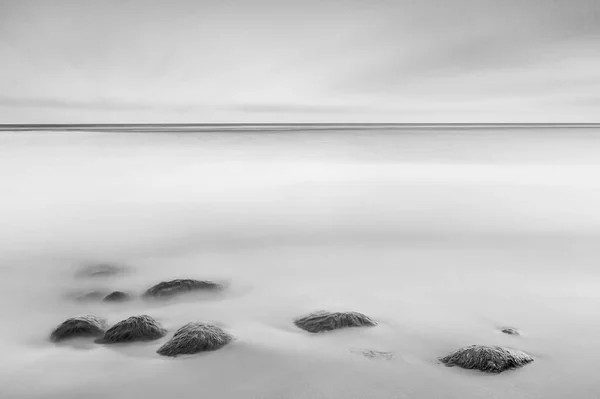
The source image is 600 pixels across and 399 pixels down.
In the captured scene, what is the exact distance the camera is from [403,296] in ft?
18.4

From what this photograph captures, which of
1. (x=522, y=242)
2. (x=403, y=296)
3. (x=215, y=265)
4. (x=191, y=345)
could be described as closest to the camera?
(x=191, y=345)

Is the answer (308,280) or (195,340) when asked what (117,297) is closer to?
(195,340)

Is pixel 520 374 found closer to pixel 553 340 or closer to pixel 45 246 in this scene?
pixel 553 340

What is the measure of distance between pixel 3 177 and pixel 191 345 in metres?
16.5

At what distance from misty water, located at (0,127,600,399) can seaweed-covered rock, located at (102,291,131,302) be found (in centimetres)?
9

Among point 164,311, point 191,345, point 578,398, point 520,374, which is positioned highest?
point 164,311

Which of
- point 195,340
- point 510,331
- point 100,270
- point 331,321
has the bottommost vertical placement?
point 510,331

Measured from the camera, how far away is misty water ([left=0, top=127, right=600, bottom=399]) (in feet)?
12.0

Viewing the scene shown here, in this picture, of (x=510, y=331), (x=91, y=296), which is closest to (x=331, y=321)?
(x=510, y=331)

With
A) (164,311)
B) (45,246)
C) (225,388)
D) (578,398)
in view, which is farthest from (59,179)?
(578,398)

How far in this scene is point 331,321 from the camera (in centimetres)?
447

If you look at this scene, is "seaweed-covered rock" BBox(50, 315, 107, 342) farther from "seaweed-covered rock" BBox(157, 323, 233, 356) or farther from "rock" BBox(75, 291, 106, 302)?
"rock" BBox(75, 291, 106, 302)

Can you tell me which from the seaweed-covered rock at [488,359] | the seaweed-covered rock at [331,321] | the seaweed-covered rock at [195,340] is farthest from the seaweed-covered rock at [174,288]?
the seaweed-covered rock at [488,359]

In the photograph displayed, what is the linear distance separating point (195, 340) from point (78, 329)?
0.99m
